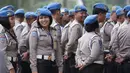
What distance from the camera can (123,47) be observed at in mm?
9391

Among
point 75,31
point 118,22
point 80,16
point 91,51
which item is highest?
point 80,16

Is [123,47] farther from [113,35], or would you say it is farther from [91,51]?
[91,51]

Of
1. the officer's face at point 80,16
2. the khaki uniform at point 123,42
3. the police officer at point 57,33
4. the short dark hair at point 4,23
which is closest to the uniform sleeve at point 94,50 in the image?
the police officer at point 57,33

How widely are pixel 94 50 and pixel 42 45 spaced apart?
2.89 ft

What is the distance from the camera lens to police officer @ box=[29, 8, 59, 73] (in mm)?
8588

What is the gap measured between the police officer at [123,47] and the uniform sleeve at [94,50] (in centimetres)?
103

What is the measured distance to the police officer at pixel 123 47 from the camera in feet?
30.7

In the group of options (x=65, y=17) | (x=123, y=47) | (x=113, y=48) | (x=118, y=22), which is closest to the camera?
(x=123, y=47)

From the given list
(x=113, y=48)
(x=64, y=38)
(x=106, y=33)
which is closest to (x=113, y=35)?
(x=113, y=48)

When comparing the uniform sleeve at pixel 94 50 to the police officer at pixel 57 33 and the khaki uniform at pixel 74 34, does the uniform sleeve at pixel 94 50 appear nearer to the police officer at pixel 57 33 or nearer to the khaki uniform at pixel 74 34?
the police officer at pixel 57 33

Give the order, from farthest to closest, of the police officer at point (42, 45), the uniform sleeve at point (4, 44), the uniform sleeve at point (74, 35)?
1. the uniform sleeve at point (74, 35)
2. the police officer at point (42, 45)
3. the uniform sleeve at point (4, 44)

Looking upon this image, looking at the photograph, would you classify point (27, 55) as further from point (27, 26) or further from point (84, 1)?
point (84, 1)

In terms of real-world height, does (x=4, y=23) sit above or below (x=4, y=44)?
above

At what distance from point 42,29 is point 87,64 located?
37.2 inches
